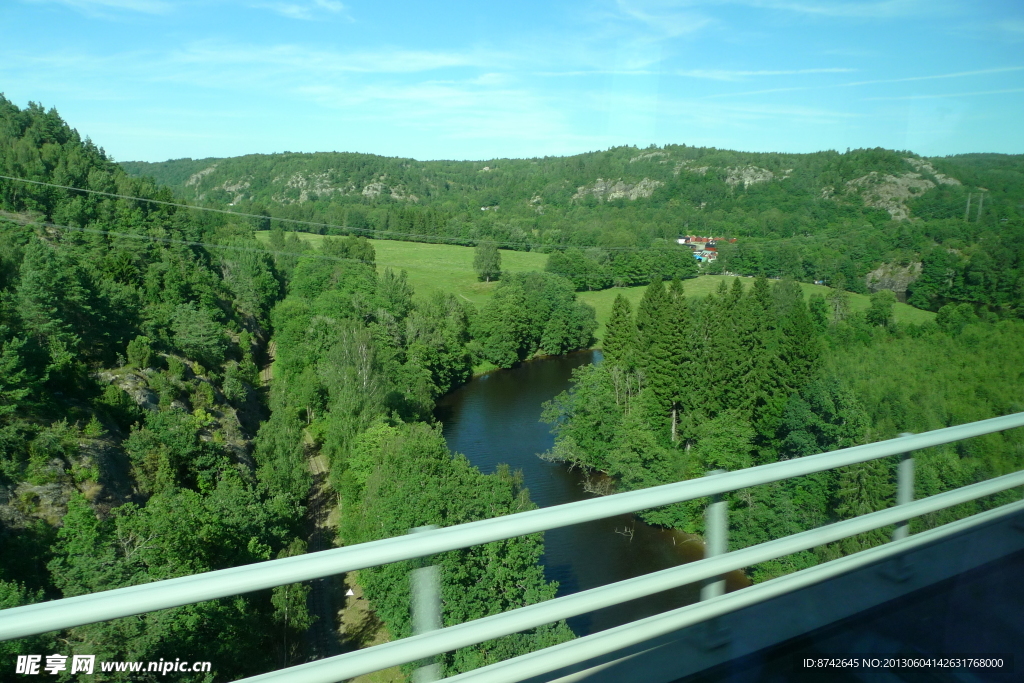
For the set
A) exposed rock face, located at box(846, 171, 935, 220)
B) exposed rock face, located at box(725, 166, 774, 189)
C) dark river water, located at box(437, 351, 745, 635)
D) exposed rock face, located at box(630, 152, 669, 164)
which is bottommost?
dark river water, located at box(437, 351, 745, 635)

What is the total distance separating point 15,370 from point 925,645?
18.6 meters

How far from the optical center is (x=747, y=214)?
32.2 m

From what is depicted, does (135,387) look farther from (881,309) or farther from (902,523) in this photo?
(881,309)

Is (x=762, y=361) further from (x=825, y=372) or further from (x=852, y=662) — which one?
(x=852, y=662)

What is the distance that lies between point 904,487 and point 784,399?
1883 cm

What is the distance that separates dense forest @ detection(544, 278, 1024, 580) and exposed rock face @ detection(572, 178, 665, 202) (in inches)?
524

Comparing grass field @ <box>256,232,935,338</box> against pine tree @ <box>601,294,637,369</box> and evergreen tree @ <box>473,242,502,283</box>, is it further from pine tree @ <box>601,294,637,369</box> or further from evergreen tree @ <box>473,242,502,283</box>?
pine tree @ <box>601,294,637,369</box>

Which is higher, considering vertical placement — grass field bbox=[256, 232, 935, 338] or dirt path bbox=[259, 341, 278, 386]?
grass field bbox=[256, 232, 935, 338]

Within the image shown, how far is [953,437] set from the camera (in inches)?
102

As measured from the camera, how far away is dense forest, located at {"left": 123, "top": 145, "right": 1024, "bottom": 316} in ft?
54.9

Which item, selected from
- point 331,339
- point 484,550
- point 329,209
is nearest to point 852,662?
point 484,550

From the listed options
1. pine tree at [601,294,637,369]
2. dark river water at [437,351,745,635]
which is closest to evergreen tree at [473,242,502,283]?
dark river water at [437,351,745,635]

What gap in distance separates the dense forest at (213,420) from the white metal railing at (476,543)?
0.20 m
